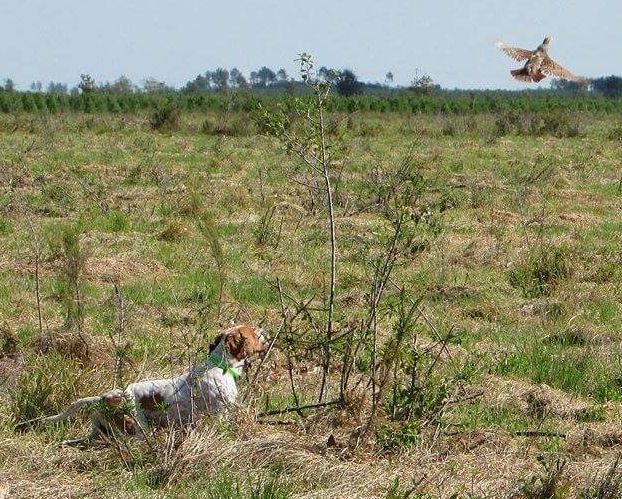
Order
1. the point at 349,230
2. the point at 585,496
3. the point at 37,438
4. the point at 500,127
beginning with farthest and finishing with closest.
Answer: the point at 500,127 → the point at 349,230 → the point at 37,438 → the point at 585,496

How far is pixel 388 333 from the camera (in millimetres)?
7988

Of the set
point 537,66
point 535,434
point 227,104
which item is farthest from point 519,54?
point 227,104

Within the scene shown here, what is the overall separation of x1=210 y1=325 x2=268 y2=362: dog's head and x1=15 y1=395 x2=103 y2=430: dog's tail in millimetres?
658

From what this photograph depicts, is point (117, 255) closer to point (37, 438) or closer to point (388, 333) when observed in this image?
point (388, 333)

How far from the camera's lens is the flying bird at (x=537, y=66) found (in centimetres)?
657

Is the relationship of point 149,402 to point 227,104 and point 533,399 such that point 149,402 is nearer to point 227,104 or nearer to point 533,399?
point 533,399

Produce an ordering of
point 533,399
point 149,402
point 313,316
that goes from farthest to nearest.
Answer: point 313,316, point 533,399, point 149,402

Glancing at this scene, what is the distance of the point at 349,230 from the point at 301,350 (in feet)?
20.1

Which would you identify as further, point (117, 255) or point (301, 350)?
point (117, 255)

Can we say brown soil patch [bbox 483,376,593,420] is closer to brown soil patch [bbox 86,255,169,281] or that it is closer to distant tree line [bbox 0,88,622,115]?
brown soil patch [bbox 86,255,169,281]

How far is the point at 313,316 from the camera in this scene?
22.8ft

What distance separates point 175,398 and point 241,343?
425 millimetres

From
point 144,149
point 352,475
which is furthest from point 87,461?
point 144,149

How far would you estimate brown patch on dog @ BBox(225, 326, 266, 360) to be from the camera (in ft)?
17.2
